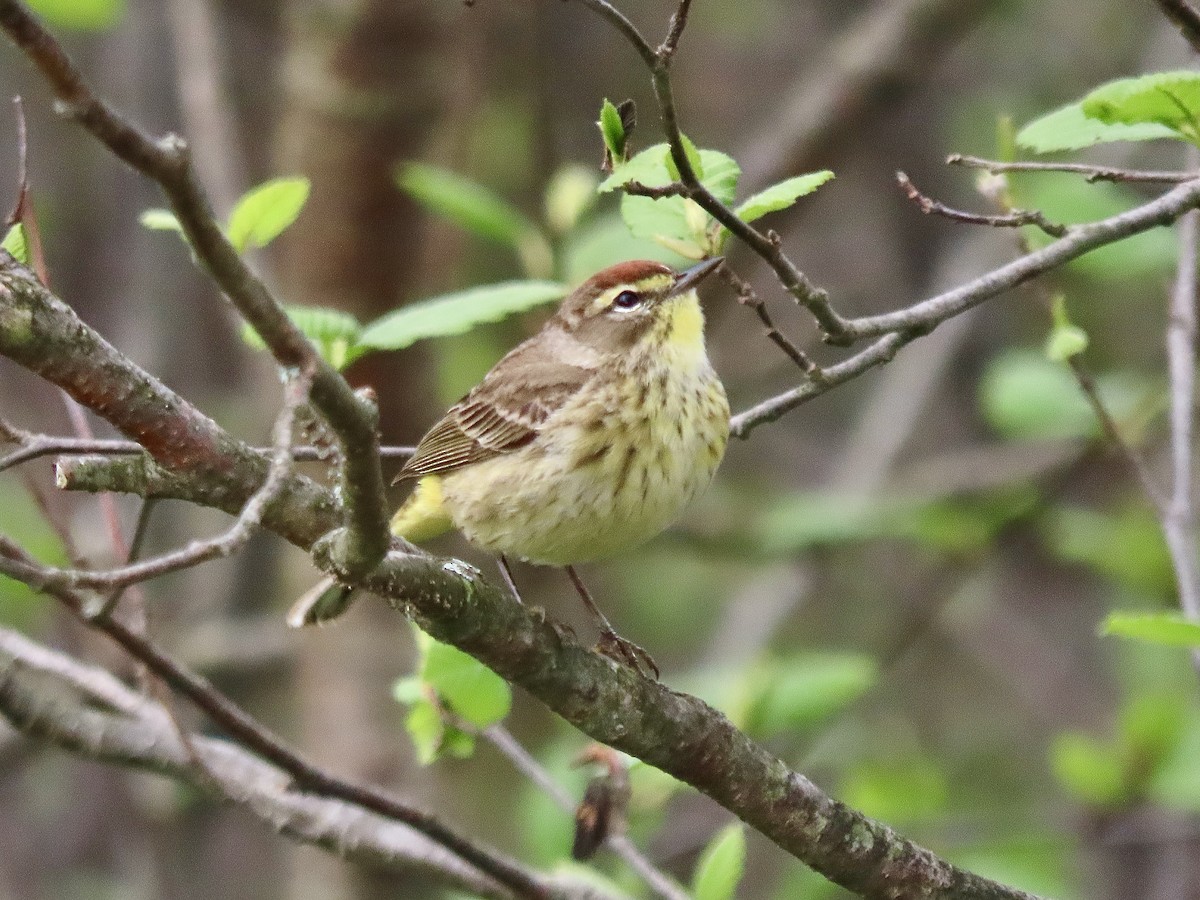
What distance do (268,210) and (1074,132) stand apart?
1490 mm

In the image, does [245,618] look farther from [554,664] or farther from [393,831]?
[554,664]

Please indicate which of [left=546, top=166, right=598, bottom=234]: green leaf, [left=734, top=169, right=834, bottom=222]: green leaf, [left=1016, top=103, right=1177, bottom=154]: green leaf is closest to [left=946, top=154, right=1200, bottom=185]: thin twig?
[left=1016, top=103, right=1177, bottom=154]: green leaf

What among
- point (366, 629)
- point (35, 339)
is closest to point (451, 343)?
point (366, 629)

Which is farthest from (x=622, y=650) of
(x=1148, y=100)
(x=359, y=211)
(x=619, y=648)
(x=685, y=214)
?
(x=359, y=211)

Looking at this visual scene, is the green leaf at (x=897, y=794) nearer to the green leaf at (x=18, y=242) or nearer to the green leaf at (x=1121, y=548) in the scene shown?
the green leaf at (x=1121, y=548)

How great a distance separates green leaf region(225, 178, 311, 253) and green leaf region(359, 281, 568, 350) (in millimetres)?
352

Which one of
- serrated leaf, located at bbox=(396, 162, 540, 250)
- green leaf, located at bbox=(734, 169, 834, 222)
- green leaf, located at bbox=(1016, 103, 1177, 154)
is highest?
serrated leaf, located at bbox=(396, 162, 540, 250)

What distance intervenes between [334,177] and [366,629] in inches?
72.6

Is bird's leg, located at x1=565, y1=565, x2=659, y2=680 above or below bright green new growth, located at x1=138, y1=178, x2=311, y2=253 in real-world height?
above

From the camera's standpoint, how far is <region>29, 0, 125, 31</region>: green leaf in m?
5.27

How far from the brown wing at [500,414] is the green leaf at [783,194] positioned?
1.34m

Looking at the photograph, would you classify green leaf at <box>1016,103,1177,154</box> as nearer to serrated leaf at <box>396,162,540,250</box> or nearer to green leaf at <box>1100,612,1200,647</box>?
green leaf at <box>1100,612,1200,647</box>

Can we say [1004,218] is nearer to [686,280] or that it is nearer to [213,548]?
[686,280]

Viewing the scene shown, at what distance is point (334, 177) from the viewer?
19.8 feet
